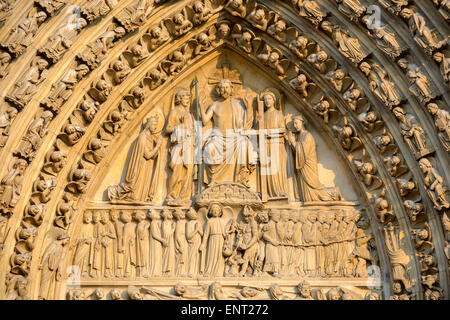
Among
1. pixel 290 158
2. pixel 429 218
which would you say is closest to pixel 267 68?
pixel 290 158

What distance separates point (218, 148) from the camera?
1064 centimetres

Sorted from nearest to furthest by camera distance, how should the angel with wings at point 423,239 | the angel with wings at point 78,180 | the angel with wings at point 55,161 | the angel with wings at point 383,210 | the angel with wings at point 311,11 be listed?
the angel with wings at point 423,239 < the angel with wings at point 55,161 < the angel with wings at point 383,210 < the angel with wings at point 78,180 < the angel with wings at point 311,11

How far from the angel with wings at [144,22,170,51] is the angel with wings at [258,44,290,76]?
49.3 inches

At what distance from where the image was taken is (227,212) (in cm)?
1044

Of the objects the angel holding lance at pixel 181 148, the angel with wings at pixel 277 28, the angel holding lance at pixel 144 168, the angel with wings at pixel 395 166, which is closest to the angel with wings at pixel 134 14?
the angel holding lance at pixel 181 148

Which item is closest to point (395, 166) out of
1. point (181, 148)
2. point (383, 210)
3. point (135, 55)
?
point (383, 210)

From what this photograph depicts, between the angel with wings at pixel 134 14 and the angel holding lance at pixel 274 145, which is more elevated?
the angel with wings at pixel 134 14

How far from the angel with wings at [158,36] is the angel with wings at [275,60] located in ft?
4.11

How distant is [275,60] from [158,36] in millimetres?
1499

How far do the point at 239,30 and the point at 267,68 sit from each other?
0.60m

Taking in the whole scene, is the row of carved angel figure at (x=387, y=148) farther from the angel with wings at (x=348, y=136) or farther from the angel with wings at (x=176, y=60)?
the angel with wings at (x=176, y=60)

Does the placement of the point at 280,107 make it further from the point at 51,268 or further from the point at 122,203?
the point at 51,268

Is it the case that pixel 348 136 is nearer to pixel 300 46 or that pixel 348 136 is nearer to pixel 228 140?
pixel 300 46

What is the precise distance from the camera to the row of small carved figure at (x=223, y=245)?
10.2 metres
